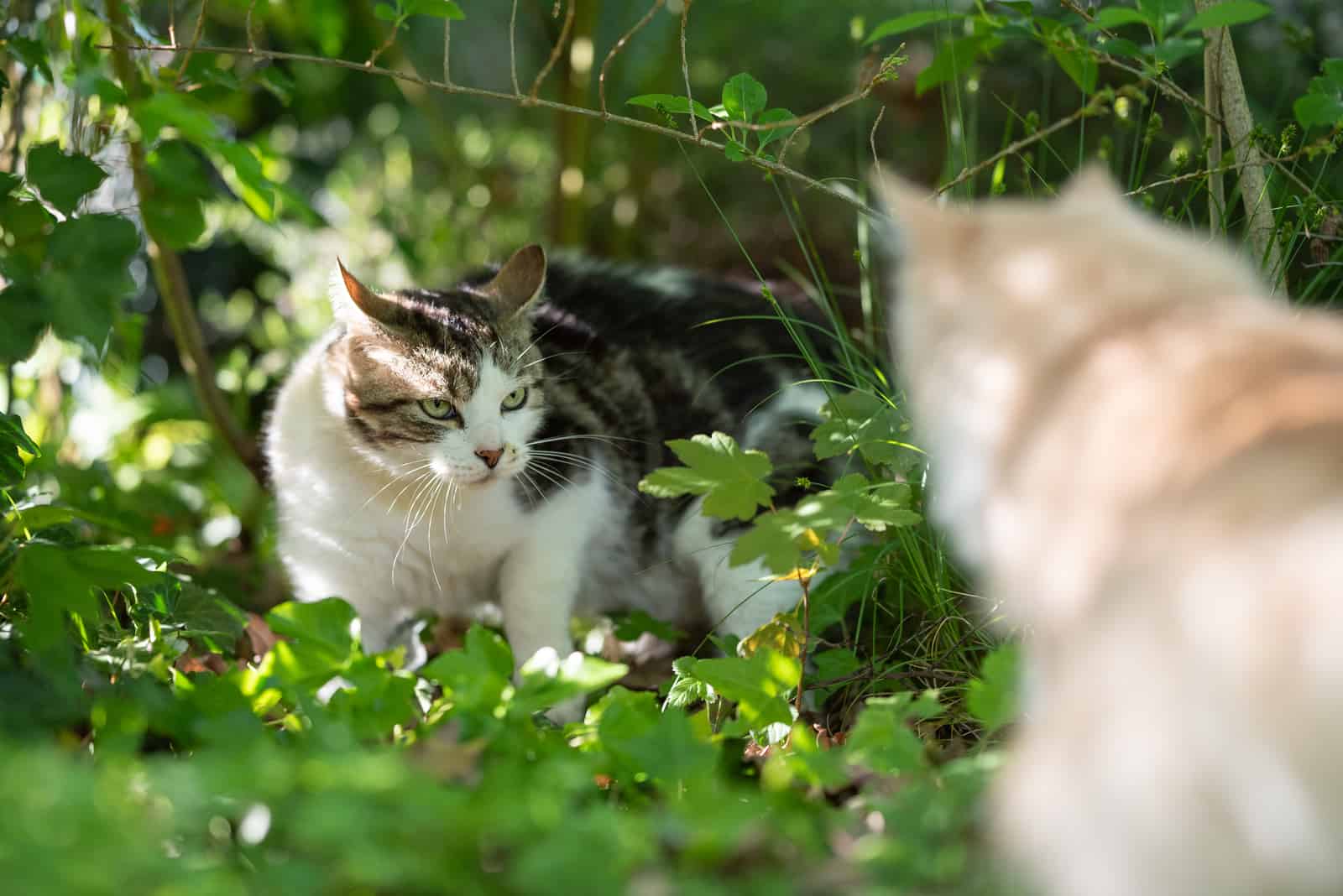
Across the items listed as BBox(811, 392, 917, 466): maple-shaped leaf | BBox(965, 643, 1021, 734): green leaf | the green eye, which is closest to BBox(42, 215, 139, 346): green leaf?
the green eye

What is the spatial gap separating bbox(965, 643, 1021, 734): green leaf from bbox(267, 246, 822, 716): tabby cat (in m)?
0.75

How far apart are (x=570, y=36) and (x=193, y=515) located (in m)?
1.77

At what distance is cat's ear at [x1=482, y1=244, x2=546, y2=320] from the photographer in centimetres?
Result: 226

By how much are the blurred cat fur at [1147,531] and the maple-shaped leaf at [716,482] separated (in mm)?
428

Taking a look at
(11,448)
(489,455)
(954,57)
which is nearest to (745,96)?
(954,57)

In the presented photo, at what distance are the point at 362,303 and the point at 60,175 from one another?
529mm

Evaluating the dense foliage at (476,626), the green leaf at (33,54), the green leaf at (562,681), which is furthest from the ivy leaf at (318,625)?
the green leaf at (33,54)

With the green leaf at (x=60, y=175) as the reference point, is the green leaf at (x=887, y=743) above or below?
below

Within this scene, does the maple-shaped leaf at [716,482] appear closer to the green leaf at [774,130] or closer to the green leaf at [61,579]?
the green leaf at [774,130]

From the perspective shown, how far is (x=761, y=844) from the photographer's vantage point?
1124mm

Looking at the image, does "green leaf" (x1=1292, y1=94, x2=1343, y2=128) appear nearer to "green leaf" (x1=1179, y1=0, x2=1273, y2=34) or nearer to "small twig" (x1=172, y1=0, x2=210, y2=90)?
"green leaf" (x1=1179, y1=0, x2=1273, y2=34)

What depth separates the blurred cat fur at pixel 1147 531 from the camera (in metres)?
0.87

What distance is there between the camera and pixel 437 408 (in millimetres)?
2098

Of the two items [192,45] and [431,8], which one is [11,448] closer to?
[192,45]
